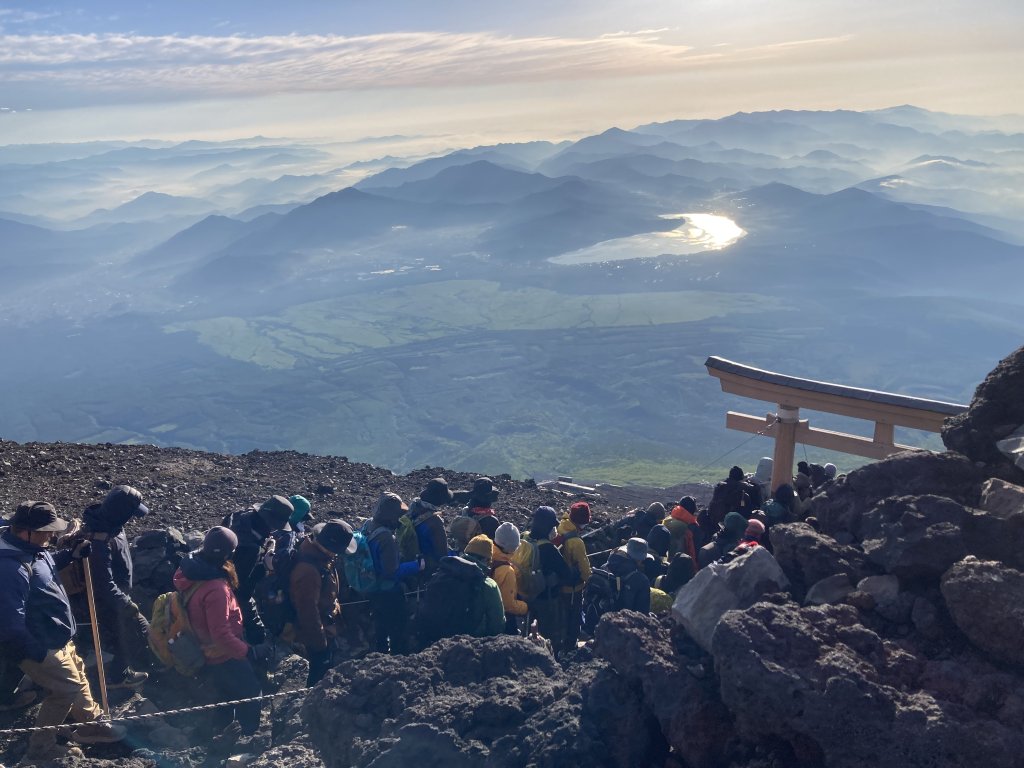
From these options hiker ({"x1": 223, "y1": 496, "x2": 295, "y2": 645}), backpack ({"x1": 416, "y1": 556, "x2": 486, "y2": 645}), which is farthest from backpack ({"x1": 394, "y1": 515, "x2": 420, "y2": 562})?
hiker ({"x1": 223, "y1": 496, "x2": 295, "y2": 645})

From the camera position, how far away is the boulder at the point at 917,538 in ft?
18.9

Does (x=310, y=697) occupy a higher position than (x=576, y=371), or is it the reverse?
(x=310, y=697)

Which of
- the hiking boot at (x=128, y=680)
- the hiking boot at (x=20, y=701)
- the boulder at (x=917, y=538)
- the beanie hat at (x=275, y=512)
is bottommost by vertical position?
the hiking boot at (x=128, y=680)

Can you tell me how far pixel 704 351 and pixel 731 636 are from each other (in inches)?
7486

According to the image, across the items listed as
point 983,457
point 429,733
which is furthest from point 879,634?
point 429,733

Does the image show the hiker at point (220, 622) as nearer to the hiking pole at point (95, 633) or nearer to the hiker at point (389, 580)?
the hiking pole at point (95, 633)

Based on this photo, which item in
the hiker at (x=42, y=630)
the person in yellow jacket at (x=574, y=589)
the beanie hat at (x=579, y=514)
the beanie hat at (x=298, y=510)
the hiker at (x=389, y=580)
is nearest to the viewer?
the hiker at (x=42, y=630)

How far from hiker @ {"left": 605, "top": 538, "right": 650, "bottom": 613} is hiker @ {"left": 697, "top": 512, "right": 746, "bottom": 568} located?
641 mm

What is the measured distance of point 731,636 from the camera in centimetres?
539

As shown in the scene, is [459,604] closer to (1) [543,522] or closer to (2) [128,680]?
(1) [543,522]

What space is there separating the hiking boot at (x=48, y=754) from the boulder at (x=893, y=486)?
20.0ft

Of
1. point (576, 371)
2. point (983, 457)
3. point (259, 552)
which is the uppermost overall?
point (983, 457)

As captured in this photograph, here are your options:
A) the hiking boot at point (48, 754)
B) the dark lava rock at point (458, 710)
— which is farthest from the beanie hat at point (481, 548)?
the hiking boot at point (48, 754)

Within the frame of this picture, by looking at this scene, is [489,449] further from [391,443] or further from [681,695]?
[681,695]
